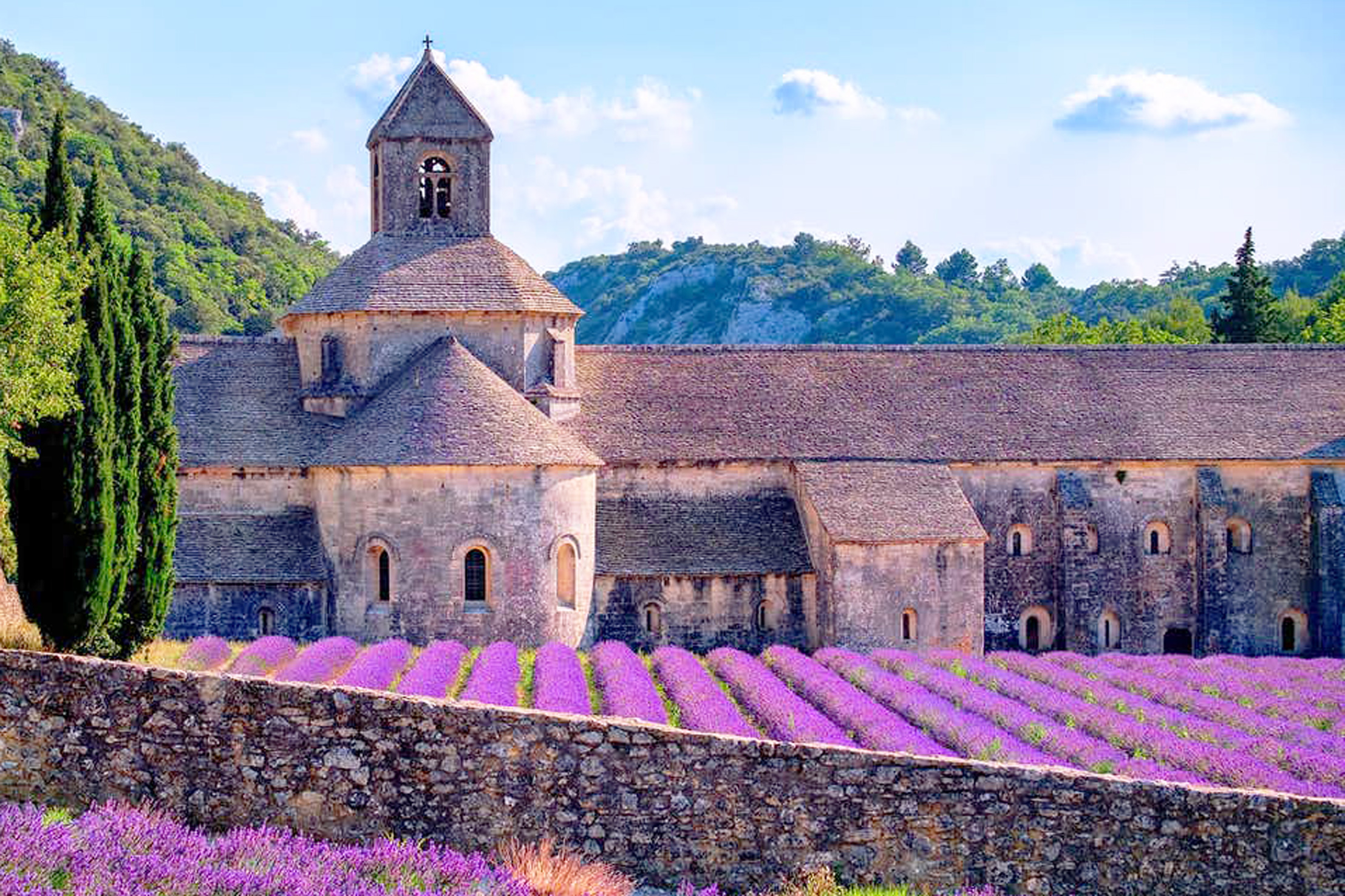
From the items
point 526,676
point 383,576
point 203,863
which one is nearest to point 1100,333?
point 383,576

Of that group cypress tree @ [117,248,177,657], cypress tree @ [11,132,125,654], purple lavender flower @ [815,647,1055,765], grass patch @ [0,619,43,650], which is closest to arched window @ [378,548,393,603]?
cypress tree @ [117,248,177,657]

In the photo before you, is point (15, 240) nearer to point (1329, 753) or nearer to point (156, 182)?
point (1329, 753)

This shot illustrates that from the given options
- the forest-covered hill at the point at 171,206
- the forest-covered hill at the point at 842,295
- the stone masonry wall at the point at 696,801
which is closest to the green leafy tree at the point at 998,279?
the forest-covered hill at the point at 842,295

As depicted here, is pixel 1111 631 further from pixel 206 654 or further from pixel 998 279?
pixel 998 279

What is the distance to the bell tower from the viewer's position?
4438cm

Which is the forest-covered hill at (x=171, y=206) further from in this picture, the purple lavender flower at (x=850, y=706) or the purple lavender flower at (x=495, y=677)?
the purple lavender flower at (x=850, y=706)

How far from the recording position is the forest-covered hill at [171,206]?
74.4 metres

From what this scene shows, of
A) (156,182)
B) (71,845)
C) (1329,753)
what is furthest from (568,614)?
(156,182)

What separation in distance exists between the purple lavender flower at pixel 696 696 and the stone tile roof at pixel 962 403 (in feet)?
23.3

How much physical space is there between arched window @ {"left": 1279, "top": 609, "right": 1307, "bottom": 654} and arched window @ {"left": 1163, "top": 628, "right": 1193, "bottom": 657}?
263 cm

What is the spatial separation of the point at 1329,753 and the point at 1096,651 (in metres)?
18.0

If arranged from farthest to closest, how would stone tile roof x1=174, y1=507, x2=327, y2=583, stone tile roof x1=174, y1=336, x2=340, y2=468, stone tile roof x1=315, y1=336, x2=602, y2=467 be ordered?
1. stone tile roof x1=174, y1=336, x2=340, y2=468
2. stone tile roof x1=174, y1=507, x2=327, y2=583
3. stone tile roof x1=315, y1=336, x2=602, y2=467

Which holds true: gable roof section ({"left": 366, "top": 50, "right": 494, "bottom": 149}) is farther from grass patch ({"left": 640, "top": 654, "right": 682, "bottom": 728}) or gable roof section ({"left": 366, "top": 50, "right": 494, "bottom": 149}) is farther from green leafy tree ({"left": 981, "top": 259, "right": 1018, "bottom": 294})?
green leafy tree ({"left": 981, "top": 259, "right": 1018, "bottom": 294})

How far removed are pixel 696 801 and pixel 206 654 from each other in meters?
19.9
